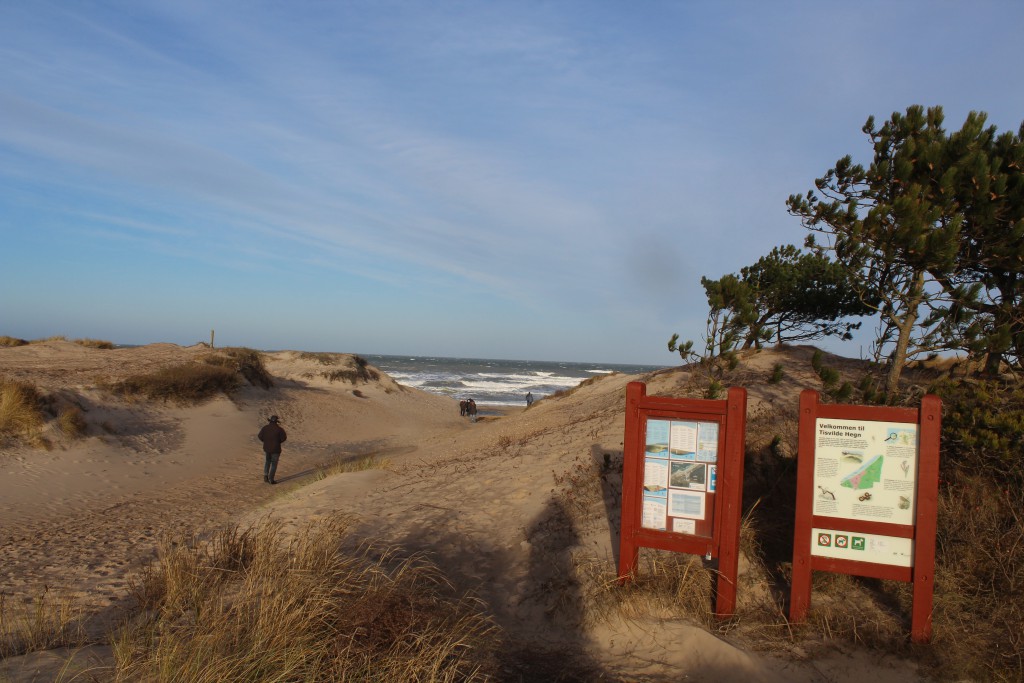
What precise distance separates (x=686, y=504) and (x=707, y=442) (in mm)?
625

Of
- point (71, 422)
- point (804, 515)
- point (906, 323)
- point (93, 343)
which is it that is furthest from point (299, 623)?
point (93, 343)

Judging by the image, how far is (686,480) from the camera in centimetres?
607

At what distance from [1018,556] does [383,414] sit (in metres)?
28.7

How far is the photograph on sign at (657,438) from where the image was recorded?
6168 mm

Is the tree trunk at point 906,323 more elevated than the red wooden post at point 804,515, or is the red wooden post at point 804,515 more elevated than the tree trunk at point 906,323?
the tree trunk at point 906,323

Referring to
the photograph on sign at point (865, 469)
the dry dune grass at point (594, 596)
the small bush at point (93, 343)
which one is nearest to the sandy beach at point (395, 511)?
the dry dune grass at point (594, 596)

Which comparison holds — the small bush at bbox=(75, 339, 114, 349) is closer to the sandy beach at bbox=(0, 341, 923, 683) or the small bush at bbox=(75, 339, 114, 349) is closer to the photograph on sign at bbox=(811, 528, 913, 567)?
the sandy beach at bbox=(0, 341, 923, 683)

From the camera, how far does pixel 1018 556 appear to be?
5781 millimetres

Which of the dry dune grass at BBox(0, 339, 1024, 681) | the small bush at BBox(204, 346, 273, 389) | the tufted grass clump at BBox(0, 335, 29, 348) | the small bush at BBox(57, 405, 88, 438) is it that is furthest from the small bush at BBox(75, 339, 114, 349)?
the dry dune grass at BBox(0, 339, 1024, 681)

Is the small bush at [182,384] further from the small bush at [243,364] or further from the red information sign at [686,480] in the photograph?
the red information sign at [686,480]

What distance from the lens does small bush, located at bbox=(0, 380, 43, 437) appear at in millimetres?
Result: 15031

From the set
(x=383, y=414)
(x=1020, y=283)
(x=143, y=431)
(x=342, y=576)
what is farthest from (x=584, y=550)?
(x=383, y=414)

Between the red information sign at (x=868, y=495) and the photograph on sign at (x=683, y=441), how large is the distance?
938mm

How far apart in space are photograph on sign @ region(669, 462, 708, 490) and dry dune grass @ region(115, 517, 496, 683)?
2208 millimetres
